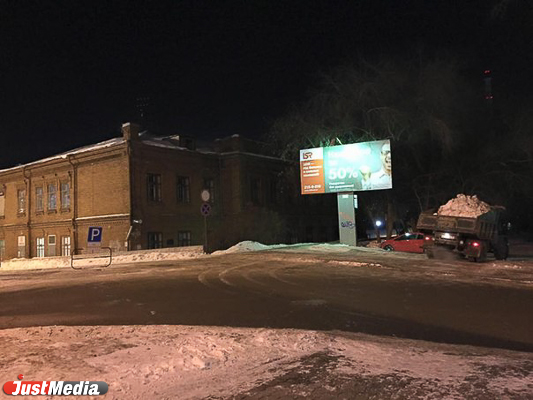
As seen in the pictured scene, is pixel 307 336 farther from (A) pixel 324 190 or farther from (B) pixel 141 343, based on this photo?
(A) pixel 324 190

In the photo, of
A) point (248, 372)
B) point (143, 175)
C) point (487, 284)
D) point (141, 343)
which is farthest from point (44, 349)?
point (143, 175)

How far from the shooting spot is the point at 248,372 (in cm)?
534

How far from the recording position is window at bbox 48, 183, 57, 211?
3466 cm

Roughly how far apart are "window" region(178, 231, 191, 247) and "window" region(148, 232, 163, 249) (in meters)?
1.75

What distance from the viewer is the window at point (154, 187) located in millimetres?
31688

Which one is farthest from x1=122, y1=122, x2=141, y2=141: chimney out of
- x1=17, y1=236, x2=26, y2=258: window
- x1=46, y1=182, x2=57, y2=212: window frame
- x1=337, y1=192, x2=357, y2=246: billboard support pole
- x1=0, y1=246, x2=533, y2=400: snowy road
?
x1=0, y1=246, x2=533, y2=400: snowy road

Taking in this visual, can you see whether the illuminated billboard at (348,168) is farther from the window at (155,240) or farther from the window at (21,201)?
the window at (21,201)

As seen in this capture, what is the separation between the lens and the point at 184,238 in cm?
3375

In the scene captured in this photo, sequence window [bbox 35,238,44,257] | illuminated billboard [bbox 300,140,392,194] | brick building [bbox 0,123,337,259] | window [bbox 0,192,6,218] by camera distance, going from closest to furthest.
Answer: illuminated billboard [bbox 300,140,392,194] < brick building [bbox 0,123,337,259] < window [bbox 35,238,44,257] < window [bbox 0,192,6,218]

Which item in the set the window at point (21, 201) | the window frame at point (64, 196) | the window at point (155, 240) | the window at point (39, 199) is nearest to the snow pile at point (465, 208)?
the window at point (155, 240)

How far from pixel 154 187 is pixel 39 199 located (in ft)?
35.4

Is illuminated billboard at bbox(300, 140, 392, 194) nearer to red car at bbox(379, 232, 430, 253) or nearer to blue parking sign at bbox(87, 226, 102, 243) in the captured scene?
red car at bbox(379, 232, 430, 253)

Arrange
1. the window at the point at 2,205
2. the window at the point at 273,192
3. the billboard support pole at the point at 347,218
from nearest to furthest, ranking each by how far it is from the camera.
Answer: the billboard support pole at the point at 347,218 → the window at the point at 273,192 → the window at the point at 2,205

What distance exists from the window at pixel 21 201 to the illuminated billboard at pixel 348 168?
77.5ft
